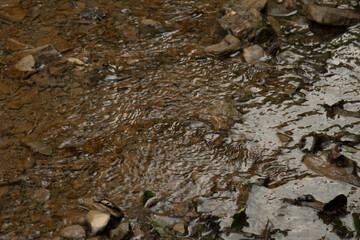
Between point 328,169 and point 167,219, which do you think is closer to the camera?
point 167,219

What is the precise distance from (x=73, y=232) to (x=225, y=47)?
1.94m

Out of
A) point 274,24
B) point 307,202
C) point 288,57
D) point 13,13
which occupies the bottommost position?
point 307,202

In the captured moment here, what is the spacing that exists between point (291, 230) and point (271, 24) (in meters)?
2.07

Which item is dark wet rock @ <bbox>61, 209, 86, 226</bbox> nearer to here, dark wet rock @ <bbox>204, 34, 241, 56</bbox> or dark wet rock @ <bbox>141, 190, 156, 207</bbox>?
dark wet rock @ <bbox>141, 190, 156, 207</bbox>

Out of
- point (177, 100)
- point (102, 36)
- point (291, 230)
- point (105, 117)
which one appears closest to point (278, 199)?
point (291, 230)

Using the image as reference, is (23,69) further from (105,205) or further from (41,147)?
(105,205)

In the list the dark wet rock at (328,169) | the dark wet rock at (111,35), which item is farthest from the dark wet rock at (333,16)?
the dark wet rock at (111,35)

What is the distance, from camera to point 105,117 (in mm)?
2906

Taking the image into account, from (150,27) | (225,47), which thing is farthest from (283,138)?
(150,27)

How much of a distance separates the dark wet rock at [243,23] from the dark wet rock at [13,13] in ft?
5.78

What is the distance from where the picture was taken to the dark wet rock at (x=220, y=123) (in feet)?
9.17

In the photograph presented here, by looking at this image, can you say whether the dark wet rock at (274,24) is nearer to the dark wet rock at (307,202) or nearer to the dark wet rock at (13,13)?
the dark wet rock at (307,202)

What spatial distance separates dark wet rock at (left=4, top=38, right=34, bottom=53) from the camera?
135 inches

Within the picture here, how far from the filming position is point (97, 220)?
2174mm
